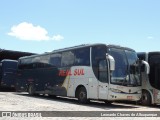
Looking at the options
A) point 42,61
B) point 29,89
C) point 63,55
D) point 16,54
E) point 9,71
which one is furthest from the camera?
point 16,54

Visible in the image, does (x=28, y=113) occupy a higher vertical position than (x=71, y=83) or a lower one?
lower

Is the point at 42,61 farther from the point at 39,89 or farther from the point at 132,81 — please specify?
the point at 132,81

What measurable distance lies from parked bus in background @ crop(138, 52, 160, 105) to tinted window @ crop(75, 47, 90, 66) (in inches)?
143

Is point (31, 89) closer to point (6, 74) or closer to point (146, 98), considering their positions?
point (6, 74)

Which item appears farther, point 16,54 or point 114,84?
point 16,54

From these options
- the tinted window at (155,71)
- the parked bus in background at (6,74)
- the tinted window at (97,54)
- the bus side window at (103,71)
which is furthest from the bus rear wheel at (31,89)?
the tinted window at (155,71)

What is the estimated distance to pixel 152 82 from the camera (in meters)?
19.1

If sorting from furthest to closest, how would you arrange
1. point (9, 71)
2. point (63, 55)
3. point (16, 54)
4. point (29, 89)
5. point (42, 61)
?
point (16, 54), point (9, 71), point (29, 89), point (42, 61), point (63, 55)

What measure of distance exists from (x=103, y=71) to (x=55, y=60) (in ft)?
18.5

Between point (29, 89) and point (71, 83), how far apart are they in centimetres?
657

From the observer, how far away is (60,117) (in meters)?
11.7

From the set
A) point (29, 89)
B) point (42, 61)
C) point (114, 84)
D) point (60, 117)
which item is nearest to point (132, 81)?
point (114, 84)

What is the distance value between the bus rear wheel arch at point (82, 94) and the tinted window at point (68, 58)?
1622 millimetres

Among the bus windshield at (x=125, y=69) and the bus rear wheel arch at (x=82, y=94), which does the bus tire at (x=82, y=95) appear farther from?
the bus windshield at (x=125, y=69)
